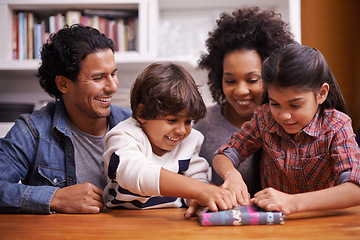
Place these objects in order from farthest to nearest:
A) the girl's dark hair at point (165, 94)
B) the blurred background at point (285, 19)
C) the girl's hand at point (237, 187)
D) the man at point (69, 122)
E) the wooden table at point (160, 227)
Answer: the blurred background at point (285, 19)
the man at point (69, 122)
the girl's dark hair at point (165, 94)
the girl's hand at point (237, 187)
the wooden table at point (160, 227)

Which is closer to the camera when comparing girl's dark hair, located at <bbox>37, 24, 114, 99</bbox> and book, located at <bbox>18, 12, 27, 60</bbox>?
girl's dark hair, located at <bbox>37, 24, 114, 99</bbox>

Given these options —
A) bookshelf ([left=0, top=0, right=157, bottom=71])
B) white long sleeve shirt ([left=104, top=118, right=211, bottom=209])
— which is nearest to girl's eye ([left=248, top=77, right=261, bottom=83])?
white long sleeve shirt ([left=104, top=118, right=211, bottom=209])

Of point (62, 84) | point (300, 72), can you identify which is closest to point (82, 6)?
point (62, 84)

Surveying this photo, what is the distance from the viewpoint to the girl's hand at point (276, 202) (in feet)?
3.15

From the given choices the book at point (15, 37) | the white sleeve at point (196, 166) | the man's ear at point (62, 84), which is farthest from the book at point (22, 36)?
the white sleeve at point (196, 166)

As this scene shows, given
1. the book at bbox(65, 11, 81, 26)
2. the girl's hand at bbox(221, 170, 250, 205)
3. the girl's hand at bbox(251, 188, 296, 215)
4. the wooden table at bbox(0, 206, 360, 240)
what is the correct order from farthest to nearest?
the book at bbox(65, 11, 81, 26)
the girl's hand at bbox(221, 170, 250, 205)
the girl's hand at bbox(251, 188, 296, 215)
the wooden table at bbox(0, 206, 360, 240)

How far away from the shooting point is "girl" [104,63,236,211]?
1054 millimetres

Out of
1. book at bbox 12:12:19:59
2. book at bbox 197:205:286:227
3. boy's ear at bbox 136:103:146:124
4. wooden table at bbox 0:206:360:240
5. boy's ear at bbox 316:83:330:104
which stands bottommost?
wooden table at bbox 0:206:360:240

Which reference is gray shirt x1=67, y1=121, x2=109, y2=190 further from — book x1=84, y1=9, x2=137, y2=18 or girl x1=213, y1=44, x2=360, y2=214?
book x1=84, y1=9, x2=137, y2=18

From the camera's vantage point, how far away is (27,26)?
2.58 m

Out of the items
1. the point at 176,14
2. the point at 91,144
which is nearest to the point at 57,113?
the point at 91,144

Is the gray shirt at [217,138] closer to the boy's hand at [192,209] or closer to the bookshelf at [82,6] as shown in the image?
the boy's hand at [192,209]

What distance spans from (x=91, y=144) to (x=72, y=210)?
1.48ft

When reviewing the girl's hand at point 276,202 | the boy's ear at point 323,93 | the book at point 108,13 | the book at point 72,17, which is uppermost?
the book at point 108,13
